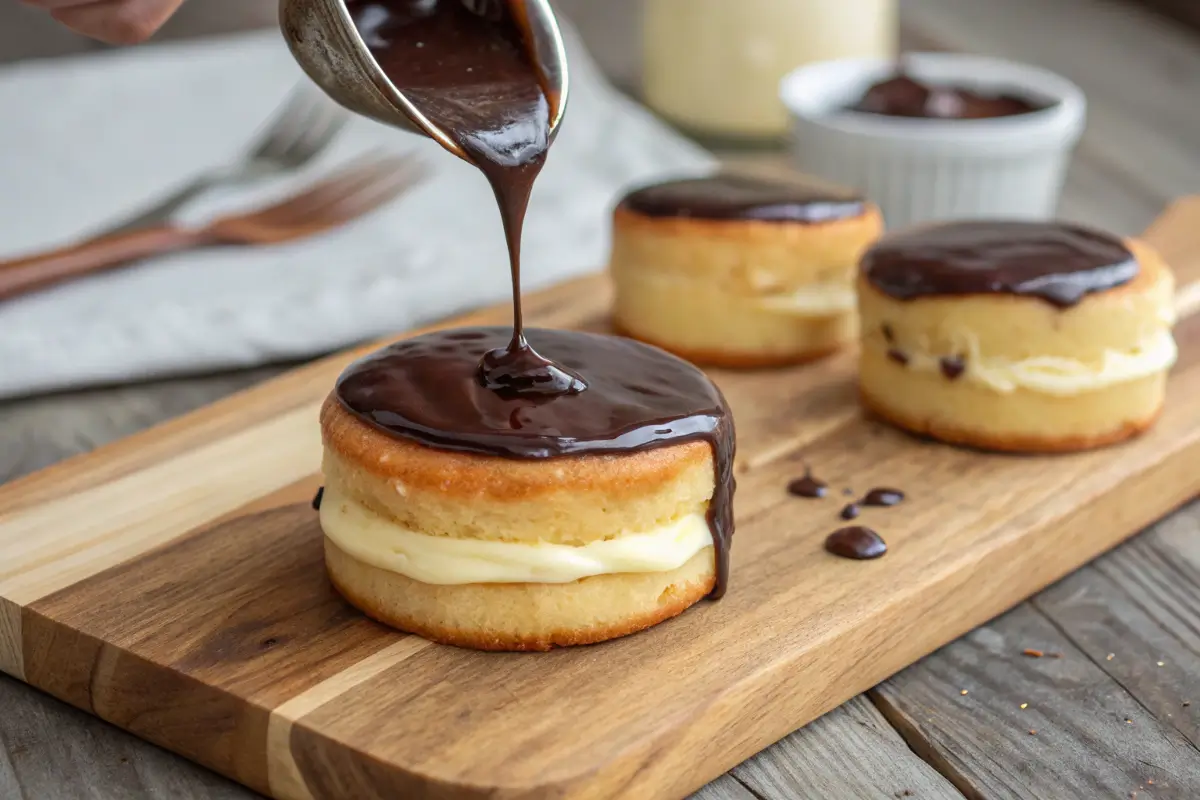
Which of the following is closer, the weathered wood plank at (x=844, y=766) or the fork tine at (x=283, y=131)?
the weathered wood plank at (x=844, y=766)

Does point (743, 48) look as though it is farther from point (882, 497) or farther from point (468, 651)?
point (468, 651)

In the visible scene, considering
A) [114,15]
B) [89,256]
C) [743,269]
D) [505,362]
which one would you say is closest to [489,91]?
[505,362]

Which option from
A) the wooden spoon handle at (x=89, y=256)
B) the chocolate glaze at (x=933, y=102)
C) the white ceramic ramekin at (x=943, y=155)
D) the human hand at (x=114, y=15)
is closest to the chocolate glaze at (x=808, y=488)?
the human hand at (x=114, y=15)

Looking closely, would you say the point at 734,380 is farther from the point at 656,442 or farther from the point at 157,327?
the point at 157,327

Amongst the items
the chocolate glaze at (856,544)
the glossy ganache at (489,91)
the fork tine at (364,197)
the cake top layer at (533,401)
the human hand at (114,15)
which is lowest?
the chocolate glaze at (856,544)

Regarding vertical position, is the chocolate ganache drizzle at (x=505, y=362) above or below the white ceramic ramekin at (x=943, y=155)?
above

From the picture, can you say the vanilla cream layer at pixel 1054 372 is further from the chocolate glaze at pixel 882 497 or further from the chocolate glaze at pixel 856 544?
the chocolate glaze at pixel 856 544
